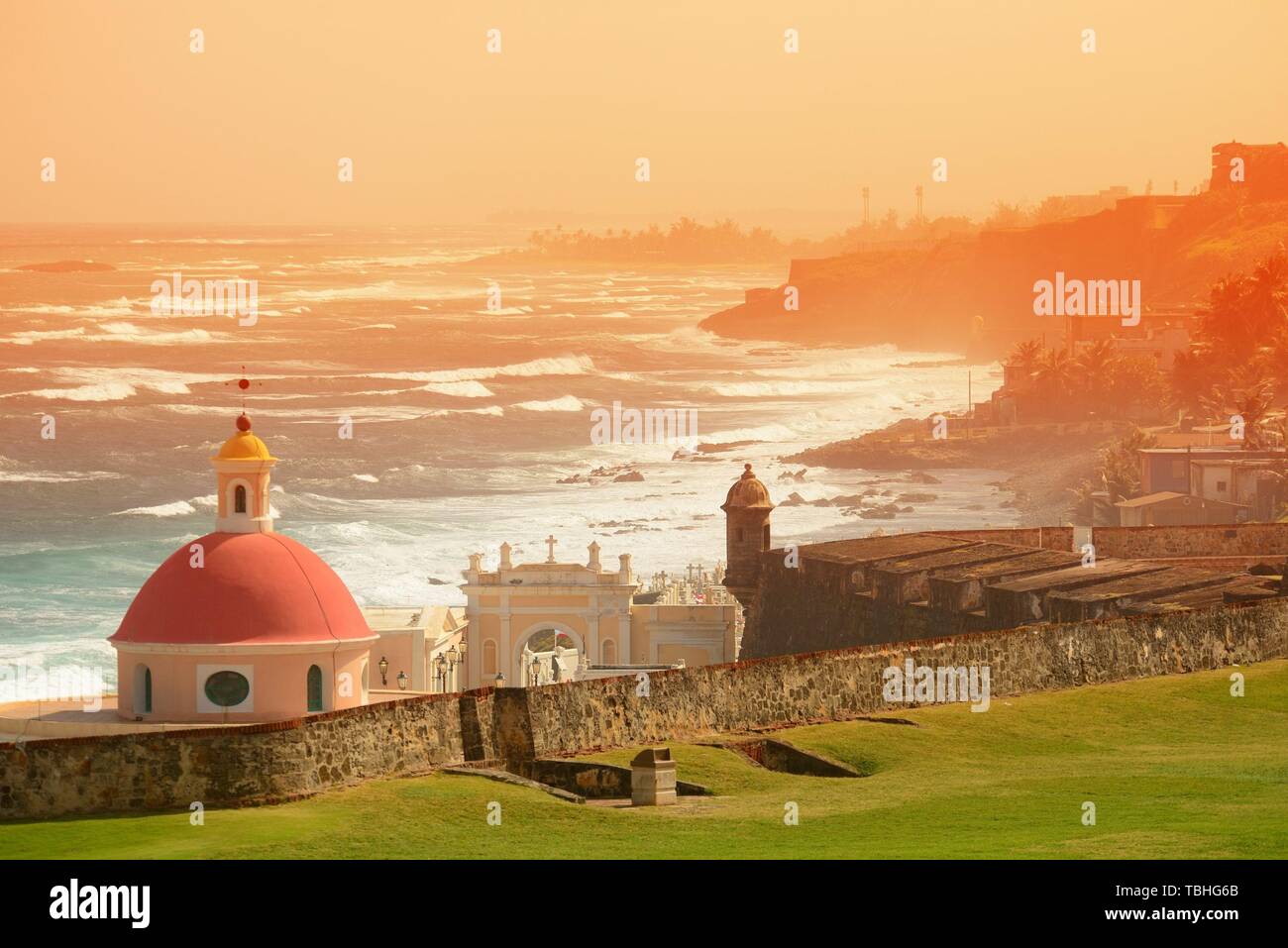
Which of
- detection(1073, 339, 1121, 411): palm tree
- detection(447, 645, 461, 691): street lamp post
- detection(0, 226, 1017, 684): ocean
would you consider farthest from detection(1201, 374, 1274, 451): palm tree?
detection(447, 645, 461, 691): street lamp post

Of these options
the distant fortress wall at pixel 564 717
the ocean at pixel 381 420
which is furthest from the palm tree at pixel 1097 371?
the distant fortress wall at pixel 564 717

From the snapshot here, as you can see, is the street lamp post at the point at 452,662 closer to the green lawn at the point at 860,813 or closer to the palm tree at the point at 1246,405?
the green lawn at the point at 860,813

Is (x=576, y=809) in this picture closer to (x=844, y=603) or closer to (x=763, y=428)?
(x=844, y=603)

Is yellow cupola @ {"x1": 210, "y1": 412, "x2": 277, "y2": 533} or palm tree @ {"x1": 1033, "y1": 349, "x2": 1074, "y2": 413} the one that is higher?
palm tree @ {"x1": 1033, "y1": 349, "x2": 1074, "y2": 413}

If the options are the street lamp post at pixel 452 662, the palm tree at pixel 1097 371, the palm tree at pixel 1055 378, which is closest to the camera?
the street lamp post at pixel 452 662

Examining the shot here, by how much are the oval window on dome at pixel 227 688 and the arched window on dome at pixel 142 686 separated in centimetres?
86

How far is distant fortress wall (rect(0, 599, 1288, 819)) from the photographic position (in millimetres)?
24969

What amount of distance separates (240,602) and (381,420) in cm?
12156

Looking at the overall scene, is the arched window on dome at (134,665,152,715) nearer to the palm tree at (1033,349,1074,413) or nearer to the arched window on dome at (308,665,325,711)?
the arched window on dome at (308,665,325,711)

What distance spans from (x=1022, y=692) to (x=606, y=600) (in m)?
34.0

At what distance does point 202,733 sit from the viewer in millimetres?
25156

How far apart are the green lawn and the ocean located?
52992mm

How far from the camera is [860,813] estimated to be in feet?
81.6

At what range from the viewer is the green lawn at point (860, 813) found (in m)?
22.3
